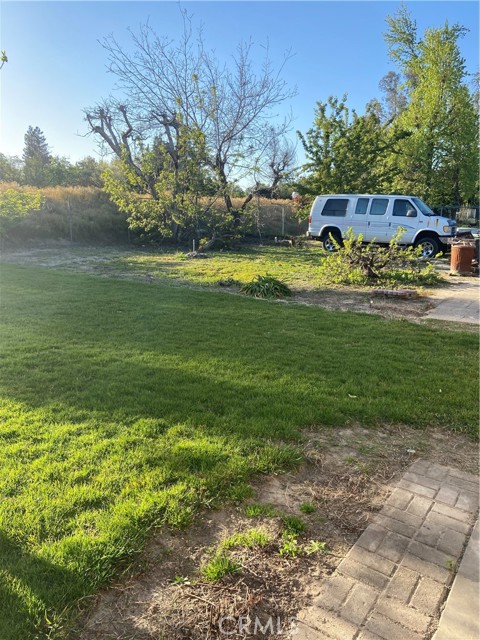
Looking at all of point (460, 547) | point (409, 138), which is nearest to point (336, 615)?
point (460, 547)

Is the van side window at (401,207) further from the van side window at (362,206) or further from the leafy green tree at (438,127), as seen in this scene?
the leafy green tree at (438,127)

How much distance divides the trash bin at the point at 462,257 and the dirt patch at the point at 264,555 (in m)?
9.01

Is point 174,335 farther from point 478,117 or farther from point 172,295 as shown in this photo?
point 478,117

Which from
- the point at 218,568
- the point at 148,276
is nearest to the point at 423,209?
the point at 148,276

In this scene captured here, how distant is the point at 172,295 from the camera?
321 inches

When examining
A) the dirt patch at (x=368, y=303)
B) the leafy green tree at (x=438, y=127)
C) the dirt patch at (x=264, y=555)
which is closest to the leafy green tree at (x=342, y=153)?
the leafy green tree at (x=438, y=127)

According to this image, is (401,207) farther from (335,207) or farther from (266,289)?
(266,289)

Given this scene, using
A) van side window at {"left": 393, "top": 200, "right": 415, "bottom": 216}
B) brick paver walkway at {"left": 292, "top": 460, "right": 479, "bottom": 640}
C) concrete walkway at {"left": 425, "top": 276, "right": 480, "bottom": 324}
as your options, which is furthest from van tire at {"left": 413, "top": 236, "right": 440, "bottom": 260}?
brick paver walkway at {"left": 292, "top": 460, "right": 479, "bottom": 640}

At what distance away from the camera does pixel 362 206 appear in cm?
1366

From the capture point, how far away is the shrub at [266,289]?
8328 millimetres

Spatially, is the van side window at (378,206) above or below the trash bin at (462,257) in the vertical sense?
above

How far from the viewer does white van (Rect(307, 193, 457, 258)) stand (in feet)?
41.1

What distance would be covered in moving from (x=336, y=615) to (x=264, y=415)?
172 cm

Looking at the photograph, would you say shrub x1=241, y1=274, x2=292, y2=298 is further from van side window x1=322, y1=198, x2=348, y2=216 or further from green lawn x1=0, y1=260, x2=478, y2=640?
van side window x1=322, y1=198, x2=348, y2=216
